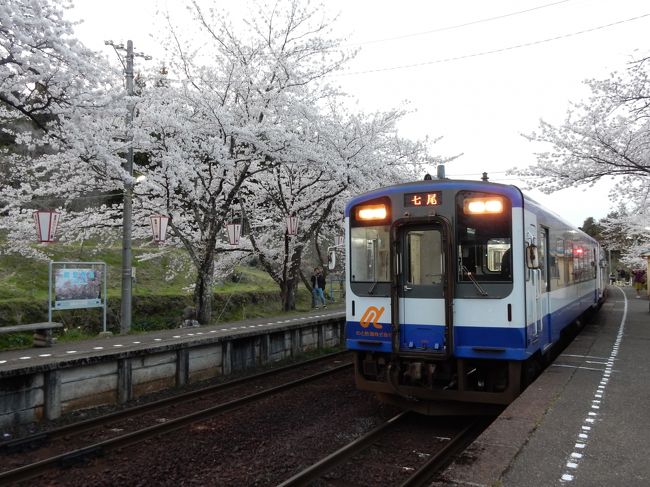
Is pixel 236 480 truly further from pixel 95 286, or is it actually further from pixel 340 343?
pixel 340 343

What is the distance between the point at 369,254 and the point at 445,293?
1088 millimetres

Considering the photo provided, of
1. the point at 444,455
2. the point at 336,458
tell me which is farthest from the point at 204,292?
the point at 444,455

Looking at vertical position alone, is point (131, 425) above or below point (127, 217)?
below

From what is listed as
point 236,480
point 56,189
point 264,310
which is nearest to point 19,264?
point 56,189

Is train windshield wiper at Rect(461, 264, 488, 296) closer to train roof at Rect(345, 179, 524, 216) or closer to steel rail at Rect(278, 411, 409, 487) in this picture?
train roof at Rect(345, 179, 524, 216)

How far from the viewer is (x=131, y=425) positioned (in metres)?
6.77

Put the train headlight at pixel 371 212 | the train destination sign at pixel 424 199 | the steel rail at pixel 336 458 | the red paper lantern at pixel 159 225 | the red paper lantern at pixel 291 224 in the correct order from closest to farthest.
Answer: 1. the steel rail at pixel 336 458
2. the train destination sign at pixel 424 199
3. the train headlight at pixel 371 212
4. the red paper lantern at pixel 159 225
5. the red paper lantern at pixel 291 224

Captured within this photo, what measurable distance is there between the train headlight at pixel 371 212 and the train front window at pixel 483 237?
89cm

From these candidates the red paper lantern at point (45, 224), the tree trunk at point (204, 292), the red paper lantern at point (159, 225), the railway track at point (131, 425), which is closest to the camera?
the railway track at point (131, 425)

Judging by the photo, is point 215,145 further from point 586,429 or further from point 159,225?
point 586,429

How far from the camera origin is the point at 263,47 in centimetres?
1378

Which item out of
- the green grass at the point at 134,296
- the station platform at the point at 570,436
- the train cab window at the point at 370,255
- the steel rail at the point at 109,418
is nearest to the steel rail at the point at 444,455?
the station platform at the point at 570,436

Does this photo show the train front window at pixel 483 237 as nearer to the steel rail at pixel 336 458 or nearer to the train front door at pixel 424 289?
the train front door at pixel 424 289

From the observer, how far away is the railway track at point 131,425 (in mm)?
5344
